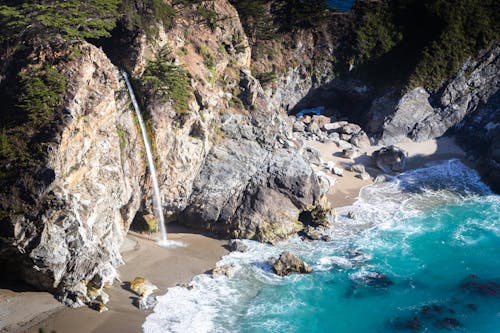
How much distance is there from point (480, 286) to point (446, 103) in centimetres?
2166

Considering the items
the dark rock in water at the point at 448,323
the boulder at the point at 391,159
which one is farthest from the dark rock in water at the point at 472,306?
the boulder at the point at 391,159

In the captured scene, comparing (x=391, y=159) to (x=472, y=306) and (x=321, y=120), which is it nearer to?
(x=321, y=120)

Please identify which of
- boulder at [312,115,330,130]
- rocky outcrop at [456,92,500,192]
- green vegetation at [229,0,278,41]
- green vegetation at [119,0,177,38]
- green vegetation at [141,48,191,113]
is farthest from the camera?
boulder at [312,115,330,130]

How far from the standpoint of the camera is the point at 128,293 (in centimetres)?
2036

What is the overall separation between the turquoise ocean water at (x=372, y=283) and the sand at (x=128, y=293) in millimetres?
794

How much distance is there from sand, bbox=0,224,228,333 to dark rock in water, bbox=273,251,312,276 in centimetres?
324

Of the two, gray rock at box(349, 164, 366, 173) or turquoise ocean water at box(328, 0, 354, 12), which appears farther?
turquoise ocean water at box(328, 0, 354, 12)

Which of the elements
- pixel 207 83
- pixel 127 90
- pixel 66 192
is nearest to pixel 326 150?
pixel 207 83

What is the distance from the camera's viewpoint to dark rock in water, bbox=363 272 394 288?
2255 centimetres

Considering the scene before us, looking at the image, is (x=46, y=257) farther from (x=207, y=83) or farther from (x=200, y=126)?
(x=207, y=83)

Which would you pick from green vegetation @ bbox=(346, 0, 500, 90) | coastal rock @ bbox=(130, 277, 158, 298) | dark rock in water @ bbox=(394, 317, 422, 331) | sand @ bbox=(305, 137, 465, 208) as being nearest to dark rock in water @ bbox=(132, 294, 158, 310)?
coastal rock @ bbox=(130, 277, 158, 298)

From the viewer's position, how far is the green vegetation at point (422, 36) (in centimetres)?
4131

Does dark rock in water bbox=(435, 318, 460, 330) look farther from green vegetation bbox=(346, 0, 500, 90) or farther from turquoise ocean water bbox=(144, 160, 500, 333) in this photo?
green vegetation bbox=(346, 0, 500, 90)

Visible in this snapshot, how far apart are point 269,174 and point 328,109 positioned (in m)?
18.2
